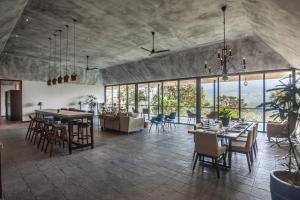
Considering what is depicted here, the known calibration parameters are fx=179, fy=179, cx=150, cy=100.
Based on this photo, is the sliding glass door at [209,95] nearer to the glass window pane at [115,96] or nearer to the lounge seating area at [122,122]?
the glass window pane at [115,96]

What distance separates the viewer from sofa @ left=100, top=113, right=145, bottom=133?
279 inches

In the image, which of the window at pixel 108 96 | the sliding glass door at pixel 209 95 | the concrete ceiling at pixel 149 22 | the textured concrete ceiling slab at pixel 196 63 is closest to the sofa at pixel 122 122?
the sliding glass door at pixel 209 95

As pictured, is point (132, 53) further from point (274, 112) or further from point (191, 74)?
point (274, 112)

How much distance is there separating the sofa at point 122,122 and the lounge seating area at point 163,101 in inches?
2.4

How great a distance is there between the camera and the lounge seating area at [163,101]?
281 cm

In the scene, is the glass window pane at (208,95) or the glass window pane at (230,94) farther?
the glass window pane at (208,95)

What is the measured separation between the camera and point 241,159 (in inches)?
165

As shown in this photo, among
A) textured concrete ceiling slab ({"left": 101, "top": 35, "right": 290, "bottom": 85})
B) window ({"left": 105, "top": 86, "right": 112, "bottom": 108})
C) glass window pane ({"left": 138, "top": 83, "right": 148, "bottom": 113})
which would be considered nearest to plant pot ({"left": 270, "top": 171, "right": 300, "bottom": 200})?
textured concrete ceiling slab ({"left": 101, "top": 35, "right": 290, "bottom": 85})

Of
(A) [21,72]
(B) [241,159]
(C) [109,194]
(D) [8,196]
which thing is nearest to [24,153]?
(D) [8,196]

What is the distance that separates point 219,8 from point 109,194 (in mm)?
4621

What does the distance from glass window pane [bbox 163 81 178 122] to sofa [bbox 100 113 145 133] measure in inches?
126

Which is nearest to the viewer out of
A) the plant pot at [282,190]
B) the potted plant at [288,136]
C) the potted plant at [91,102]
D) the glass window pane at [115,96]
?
the plant pot at [282,190]

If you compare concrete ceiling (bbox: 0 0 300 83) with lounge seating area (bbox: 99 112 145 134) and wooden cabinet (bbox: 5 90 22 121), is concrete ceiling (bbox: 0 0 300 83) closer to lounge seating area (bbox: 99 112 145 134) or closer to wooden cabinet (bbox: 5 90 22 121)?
lounge seating area (bbox: 99 112 145 134)

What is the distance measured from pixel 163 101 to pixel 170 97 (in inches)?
21.7
